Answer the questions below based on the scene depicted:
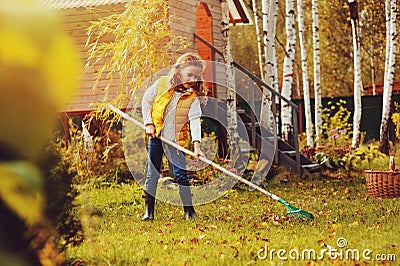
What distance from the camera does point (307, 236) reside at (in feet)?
19.0

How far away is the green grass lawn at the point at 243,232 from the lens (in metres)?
4.92

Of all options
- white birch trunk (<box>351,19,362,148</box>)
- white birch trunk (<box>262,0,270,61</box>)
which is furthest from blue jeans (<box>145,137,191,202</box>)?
white birch trunk (<box>351,19,362,148</box>)

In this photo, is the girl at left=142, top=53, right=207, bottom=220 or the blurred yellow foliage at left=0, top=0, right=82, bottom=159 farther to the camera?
the girl at left=142, top=53, right=207, bottom=220

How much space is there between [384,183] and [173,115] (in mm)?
3011

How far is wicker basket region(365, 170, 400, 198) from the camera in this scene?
8.39 metres

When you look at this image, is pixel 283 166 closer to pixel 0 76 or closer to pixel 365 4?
pixel 0 76

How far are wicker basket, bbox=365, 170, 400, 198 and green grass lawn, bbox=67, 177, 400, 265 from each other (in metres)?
0.19

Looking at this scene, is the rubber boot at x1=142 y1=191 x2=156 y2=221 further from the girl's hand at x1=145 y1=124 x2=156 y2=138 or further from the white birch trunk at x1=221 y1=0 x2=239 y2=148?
the white birch trunk at x1=221 y1=0 x2=239 y2=148

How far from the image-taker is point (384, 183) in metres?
8.50

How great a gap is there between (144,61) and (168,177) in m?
2.08

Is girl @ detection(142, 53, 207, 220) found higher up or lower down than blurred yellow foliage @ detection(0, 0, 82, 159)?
lower down

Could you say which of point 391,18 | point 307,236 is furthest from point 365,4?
point 307,236

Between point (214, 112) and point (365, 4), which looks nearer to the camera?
point (214, 112)

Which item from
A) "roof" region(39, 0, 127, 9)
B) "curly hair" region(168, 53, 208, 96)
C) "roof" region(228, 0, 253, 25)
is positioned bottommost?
"curly hair" region(168, 53, 208, 96)
